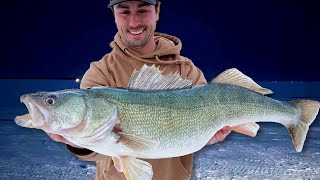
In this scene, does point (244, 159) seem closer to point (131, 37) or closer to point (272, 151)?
point (272, 151)

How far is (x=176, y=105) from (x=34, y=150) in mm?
10786

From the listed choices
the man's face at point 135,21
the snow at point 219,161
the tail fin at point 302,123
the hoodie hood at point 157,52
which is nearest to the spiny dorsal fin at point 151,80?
the hoodie hood at point 157,52

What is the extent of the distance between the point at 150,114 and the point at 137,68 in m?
0.80

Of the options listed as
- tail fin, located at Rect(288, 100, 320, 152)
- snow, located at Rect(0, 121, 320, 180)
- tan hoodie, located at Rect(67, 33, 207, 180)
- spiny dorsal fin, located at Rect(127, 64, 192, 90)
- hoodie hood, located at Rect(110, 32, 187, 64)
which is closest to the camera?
spiny dorsal fin, located at Rect(127, 64, 192, 90)

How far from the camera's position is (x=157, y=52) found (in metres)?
3.48

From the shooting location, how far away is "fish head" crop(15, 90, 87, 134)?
247 centimetres

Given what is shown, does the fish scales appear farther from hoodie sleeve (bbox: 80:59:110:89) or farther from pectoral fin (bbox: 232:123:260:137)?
hoodie sleeve (bbox: 80:59:110:89)

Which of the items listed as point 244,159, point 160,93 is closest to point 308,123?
point 160,93

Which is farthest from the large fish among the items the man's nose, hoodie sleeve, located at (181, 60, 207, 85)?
the man's nose

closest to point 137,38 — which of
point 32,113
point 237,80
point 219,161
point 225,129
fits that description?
point 237,80

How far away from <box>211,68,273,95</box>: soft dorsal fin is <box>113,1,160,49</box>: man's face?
0.73 metres

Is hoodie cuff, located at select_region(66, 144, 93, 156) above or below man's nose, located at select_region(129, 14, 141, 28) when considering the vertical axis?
below

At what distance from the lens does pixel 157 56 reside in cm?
349

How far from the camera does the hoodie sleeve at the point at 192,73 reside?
3.51 metres
